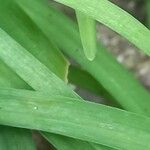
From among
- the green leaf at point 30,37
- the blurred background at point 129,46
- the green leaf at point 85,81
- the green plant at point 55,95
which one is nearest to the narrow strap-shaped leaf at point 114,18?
the green plant at point 55,95

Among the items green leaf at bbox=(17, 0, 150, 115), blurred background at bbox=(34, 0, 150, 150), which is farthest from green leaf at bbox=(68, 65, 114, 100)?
blurred background at bbox=(34, 0, 150, 150)

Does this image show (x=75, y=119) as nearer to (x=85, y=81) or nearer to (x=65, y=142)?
(x=65, y=142)

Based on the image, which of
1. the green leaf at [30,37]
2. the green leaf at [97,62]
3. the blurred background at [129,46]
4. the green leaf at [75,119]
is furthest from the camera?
the blurred background at [129,46]

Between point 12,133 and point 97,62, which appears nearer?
point 12,133

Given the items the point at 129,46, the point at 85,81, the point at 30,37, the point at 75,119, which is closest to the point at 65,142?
the point at 75,119

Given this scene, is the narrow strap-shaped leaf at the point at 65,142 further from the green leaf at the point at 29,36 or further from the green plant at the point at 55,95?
the green leaf at the point at 29,36

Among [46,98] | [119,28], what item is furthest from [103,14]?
[46,98]

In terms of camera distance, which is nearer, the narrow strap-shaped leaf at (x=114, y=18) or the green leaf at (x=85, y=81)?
the narrow strap-shaped leaf at (x=114, y=18)
